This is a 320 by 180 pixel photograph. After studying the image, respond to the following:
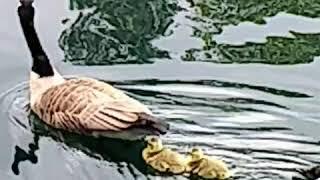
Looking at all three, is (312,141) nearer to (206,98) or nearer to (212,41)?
(206,98)

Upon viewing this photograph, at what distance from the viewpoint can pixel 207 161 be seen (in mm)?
3814

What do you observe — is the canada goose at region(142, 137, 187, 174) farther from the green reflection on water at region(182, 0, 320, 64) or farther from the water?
the green reflection on water at region(182, 0, 320, 64)

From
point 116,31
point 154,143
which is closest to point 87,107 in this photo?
point 154,143

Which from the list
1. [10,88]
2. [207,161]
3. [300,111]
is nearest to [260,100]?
[300,111]

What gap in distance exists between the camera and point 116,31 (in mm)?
5074

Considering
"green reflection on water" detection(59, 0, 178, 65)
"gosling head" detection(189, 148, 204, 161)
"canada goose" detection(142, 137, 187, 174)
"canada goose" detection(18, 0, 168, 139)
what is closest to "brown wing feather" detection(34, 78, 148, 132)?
"canada goose" detection(18, 0, 168, 139)

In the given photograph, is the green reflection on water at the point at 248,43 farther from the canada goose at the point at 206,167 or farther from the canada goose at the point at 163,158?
the canada goose at the point at 206,167

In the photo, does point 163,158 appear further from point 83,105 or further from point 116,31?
point 116,31

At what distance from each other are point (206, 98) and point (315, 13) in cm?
116

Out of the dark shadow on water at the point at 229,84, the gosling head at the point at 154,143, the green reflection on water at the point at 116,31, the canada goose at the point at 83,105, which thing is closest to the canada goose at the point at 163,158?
the gosling head at the point at 154,143

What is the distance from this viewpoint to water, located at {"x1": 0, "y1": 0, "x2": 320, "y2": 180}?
3.96 m

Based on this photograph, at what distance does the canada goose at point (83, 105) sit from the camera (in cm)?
405

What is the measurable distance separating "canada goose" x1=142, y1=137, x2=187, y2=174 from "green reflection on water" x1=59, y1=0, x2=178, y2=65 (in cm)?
83

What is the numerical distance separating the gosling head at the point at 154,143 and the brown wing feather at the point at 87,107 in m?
0.08
